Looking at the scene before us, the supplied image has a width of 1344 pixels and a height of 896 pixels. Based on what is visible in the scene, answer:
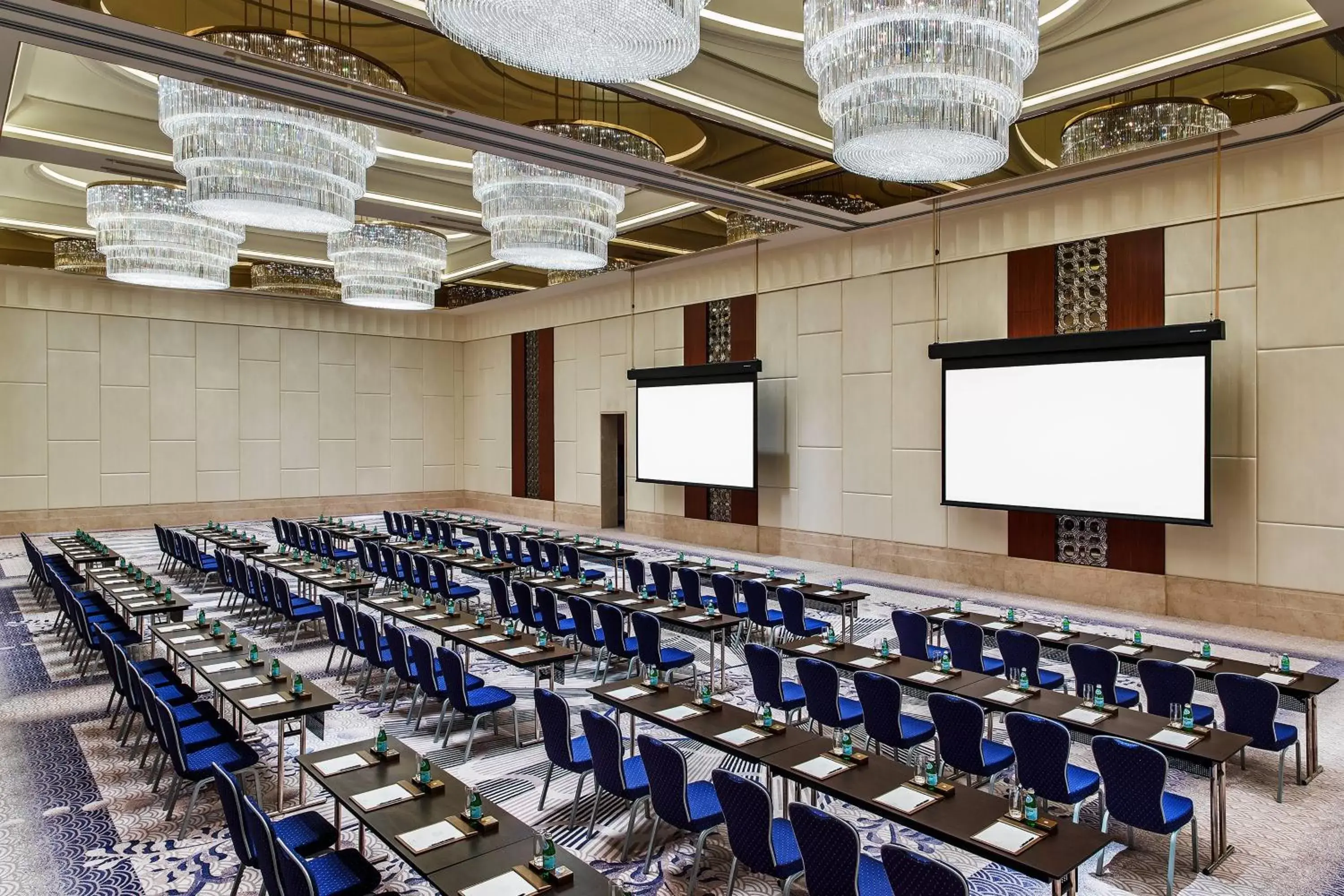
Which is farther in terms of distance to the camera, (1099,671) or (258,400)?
(258,400)

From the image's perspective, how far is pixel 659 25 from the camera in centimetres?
414

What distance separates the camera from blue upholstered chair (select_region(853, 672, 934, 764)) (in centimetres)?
556

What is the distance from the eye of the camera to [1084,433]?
428 inches

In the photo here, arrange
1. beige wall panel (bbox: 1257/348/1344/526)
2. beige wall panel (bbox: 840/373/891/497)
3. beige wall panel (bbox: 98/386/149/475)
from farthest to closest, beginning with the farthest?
1. beige wall panel (bbox: 98/386/149/475)
2. beige wall panel (bbox: 840/373/891/497)
3. beige wall panel (bbox: 1257/348/1344/526)

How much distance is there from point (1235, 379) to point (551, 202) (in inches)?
328

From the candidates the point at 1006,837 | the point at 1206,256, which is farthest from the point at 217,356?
the point at 1006,837

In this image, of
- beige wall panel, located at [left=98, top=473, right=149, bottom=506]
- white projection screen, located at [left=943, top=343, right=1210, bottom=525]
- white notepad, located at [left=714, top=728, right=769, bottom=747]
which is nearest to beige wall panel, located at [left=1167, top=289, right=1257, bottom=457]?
white projection screen, located at [left=943, top=343, right=1210, bottom=525]

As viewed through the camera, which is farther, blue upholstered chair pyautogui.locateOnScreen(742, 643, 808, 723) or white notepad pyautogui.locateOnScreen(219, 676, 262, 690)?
blue upholstered chair pyautogui.locateOnScreen(742, 643, 808, 723)

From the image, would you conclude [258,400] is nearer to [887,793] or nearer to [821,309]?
[821,309]

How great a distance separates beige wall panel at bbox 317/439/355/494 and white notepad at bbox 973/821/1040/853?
69.7ft

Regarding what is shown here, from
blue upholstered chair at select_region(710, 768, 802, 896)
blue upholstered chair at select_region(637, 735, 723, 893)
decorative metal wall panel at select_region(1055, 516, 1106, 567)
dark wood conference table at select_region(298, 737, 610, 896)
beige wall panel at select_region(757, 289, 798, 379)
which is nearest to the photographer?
dark wood conference table at select_region(298, 737, 610, 896)

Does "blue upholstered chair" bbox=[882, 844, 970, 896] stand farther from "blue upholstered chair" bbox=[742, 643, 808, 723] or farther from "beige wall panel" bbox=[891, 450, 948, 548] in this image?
"beige wall panel" bbox=[891, 450, 948, 548]

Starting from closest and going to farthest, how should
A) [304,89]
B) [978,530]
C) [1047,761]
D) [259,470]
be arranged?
[1047,761], [304,89], [978,530], [259,470]

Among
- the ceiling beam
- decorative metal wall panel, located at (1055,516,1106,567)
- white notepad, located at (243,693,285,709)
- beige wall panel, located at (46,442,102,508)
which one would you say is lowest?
white notepad, located at (243,693,285,709)
